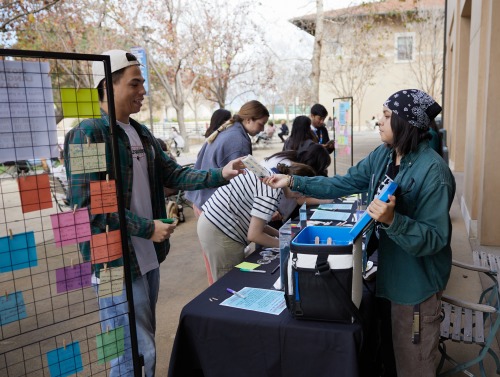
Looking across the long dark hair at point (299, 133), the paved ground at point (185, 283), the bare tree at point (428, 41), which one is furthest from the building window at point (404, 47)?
the long dark hair at point (299, 133)

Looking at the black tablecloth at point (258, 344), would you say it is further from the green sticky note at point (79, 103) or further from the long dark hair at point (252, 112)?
the long dark hair at point (252, 112)

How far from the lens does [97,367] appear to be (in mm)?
2885

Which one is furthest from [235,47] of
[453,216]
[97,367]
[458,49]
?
[97,367]

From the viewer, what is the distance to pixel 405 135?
6.27 ft

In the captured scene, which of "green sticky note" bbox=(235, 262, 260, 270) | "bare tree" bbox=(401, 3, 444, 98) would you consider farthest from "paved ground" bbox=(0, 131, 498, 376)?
"bare tree" bbox=(401, 3, 444, 98)

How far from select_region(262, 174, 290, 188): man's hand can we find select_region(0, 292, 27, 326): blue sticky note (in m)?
1.37

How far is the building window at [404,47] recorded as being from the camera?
82.1 ft

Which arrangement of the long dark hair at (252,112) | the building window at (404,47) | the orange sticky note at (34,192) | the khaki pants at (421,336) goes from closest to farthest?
the orange sticky note at (34,192)
the khaki pants at (421,336)
the long dark hair at (252,112)
the building window at (404,47)

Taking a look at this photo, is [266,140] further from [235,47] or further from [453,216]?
[453,216]

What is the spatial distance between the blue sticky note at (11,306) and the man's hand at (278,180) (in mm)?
1365

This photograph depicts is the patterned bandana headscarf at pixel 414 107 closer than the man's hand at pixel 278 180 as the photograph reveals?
Yes

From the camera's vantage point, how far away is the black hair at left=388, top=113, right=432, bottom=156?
6.25 ft

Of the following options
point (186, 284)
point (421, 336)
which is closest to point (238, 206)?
point (421, 336)

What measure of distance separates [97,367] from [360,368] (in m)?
1.86
